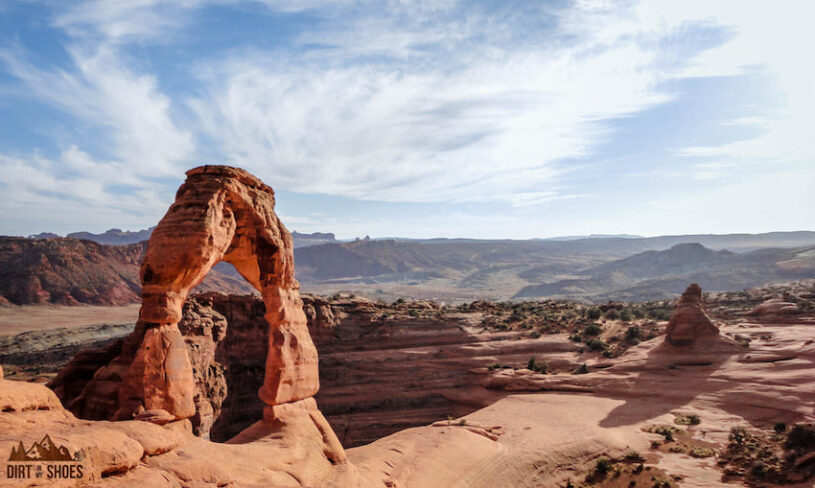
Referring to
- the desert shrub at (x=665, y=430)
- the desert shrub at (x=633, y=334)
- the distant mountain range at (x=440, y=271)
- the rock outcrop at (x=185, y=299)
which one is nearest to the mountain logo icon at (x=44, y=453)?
the rock outcrop at (x=185, y=299)

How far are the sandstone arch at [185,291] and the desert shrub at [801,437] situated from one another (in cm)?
1613

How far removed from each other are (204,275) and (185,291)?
0.51 metres

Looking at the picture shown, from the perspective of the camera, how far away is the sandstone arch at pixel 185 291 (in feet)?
27.3

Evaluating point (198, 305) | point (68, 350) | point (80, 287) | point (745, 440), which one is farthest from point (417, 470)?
point (80, 287)

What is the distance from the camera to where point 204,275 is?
9.46m

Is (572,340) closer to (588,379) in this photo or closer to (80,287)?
(588,379)

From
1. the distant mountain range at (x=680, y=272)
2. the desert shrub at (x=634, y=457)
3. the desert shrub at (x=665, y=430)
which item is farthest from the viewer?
the distant mountain range at (x=680, y=272)

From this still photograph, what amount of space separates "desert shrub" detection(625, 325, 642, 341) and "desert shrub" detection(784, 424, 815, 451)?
42.1 ft

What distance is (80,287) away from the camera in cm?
7462

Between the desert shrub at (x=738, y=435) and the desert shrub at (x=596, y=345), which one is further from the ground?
the desert shrub at (x=596, y=345)

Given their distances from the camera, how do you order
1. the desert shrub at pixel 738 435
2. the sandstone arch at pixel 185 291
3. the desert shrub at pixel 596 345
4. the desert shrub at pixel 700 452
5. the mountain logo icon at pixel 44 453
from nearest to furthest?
the mountain logo icon at pixel 44 453 < the sandstone arch at pixel 185 291 < the desert shrub at pixel 700 452 < the desert shrub at pixel 738 435 < the desert shrub at pixel 596 345

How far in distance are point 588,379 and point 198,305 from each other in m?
20.7

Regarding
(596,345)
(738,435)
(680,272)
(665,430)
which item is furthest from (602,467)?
(680,272)

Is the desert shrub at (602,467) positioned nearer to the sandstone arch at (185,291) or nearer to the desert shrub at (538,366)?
the desert shrub at (538,366)
